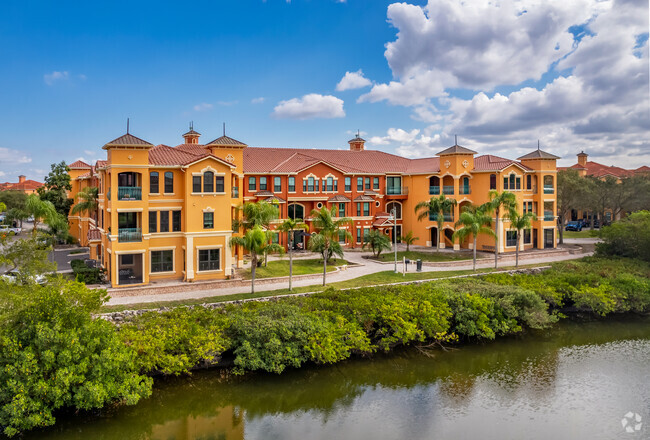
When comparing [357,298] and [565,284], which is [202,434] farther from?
[565,284]

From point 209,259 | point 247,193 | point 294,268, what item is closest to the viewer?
point 209,259

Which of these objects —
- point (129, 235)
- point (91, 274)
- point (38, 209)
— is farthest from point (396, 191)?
point (38, 209)

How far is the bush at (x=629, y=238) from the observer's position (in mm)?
33875

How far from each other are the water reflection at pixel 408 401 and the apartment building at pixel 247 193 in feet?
35.2

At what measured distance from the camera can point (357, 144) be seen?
171 ft

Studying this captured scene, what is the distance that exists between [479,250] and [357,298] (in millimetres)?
22064

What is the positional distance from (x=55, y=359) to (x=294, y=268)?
62.9 feet

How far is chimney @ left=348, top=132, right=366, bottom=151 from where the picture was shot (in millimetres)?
51906

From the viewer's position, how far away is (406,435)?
14719 millimetres

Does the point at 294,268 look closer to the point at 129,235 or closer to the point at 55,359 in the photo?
the point at 129,235

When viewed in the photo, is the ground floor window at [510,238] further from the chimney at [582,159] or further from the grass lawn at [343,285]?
the chimney at [582,159]

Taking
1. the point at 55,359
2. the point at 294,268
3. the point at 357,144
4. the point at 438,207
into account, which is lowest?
the point at 55,359

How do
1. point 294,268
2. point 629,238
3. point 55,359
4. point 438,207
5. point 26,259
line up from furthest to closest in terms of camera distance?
point 438,207, point 629,238, point 294,268, point 26,259, point 55,359

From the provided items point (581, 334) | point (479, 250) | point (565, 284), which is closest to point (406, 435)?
point (581, 334)
